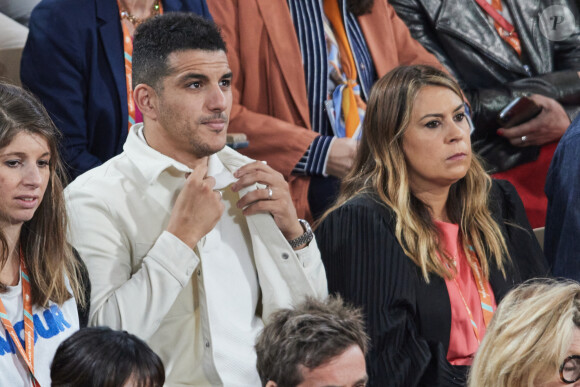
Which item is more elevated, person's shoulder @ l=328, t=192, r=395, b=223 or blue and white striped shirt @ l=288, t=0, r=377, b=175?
blue and white striped shirt @ l=288, t=0, r=377, b=175

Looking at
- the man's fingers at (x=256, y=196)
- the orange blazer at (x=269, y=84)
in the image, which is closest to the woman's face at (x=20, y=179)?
the man's fingers at (x=256, y=196)

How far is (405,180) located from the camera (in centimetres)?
280

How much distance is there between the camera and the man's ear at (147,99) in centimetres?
250

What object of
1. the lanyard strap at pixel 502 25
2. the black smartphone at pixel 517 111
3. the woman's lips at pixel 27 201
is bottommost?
the black smartphone at pixel 517 111

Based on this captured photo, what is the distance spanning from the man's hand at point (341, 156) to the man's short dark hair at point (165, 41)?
0.80 meters

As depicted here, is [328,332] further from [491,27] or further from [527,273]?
[491,27]

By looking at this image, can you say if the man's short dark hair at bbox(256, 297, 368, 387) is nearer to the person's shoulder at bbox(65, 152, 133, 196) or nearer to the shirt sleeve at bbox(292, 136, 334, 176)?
the person's shoulder at bbox(65, 152, 133, 196)

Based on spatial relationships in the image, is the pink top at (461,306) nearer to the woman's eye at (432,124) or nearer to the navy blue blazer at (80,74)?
the woman's eye at (432,124)

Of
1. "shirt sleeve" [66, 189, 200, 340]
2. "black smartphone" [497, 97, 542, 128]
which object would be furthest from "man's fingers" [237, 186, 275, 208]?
"black smartphone" [497, 97, 542, 128]

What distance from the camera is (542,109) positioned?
3.80 m

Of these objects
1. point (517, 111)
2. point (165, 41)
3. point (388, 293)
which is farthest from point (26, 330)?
point (517, 111)

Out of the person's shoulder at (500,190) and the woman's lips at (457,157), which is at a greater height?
the woman's lips at (457,157)

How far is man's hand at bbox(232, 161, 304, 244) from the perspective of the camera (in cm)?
244

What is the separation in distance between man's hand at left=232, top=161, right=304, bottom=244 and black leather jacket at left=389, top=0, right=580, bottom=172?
154 cm
